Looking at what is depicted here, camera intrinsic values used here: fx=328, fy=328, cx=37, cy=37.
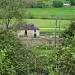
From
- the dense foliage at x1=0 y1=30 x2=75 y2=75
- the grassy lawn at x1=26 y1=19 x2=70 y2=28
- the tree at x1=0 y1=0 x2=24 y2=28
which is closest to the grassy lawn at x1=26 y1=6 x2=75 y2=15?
the grassy lawn at x1=26 y1=19 x2=70 y2=28

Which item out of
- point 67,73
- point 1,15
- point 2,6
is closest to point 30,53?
point 67,73

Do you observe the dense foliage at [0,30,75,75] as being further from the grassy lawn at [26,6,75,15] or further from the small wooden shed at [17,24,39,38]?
the grassy lawn at [26,6,75,15]

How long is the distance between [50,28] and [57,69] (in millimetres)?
28816

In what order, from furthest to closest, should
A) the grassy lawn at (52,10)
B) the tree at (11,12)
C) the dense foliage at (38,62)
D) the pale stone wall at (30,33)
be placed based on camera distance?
the grassy lawn at (52,10), the pale stone wall at (30,33), the tree at (11,12), the dense foliage at (38,62)

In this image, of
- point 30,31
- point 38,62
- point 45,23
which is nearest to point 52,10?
point 45,23

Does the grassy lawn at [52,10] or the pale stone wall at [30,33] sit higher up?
the pale stone wall at [30,33]

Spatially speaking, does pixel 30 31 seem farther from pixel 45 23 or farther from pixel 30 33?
pixel 45 23

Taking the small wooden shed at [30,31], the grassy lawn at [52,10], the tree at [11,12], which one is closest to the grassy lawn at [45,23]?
the grassy lawn at [52,10]

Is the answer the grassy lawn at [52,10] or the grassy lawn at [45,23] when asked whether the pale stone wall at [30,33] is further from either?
the grassy lawn at [52,10]

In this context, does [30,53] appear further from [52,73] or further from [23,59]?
[52,73]

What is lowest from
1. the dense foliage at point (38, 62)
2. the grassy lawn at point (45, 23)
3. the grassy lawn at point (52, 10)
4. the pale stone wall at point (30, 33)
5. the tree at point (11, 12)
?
the grassy lawn at point (52, 10)

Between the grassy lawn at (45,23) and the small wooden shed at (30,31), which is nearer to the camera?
the small wooden shed at (30,31)

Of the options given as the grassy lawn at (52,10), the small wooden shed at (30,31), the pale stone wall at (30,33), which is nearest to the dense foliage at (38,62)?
the pale stone wall at (30,33)

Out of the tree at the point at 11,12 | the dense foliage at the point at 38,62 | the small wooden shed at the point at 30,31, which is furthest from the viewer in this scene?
the small wooden shed at the point at 30,31
